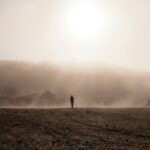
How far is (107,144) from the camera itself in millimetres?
34938

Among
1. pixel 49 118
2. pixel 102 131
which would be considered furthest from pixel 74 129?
pixel 49 118

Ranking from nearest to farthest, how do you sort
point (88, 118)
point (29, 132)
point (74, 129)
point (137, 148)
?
point (137, 148) → point (29, 132) → point (74, 129) → point (88, 118)

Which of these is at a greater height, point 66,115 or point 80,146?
point 66,115

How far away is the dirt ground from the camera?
33969 mm

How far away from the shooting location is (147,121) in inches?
1918

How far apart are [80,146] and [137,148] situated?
5.43 meters

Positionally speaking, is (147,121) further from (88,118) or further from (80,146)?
(80,146)

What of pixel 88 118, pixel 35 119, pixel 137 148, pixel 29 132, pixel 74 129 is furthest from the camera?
pixel 88 118

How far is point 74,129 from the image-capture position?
41625mm

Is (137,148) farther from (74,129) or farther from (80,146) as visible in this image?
(74,129)

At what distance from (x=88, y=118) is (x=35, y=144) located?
1693 centimetres

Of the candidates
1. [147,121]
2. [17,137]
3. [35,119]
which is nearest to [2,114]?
[35,119]

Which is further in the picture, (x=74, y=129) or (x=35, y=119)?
(x=35, y=119)

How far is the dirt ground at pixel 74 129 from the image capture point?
111 feet
